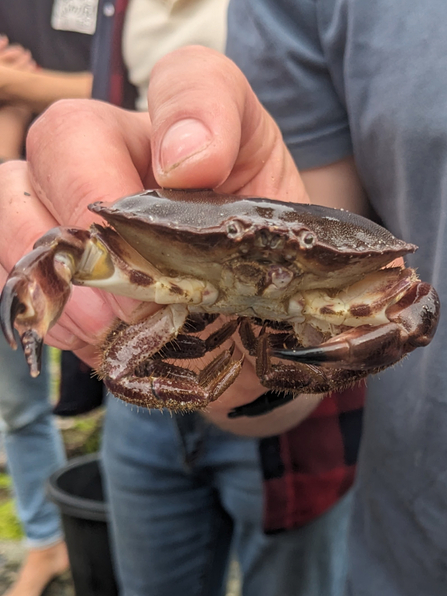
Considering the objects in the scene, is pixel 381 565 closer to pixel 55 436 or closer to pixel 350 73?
pixel 350 73

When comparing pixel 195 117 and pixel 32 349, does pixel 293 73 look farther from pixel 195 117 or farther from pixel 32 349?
pixel 32 349

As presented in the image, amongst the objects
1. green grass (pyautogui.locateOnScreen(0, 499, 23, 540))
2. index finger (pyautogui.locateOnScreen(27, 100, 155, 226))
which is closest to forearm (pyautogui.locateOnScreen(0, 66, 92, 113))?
index finger (pyautogui.locateOnScreen(27, 100, 155, 226))

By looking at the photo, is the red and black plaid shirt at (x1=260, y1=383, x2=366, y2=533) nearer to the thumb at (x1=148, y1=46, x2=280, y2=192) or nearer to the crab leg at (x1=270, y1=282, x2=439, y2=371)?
the crab leg at (x1=270, y1=282, x2=439, y2=371)

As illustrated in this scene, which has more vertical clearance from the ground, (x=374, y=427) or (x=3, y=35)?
(x=3, y=35)

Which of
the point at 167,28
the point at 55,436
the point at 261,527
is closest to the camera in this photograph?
the point at 261,527

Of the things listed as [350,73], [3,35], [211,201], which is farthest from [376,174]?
[3,35]

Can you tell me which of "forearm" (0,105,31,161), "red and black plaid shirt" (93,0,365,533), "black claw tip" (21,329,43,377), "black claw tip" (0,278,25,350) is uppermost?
"black claw tip" (0,278,25,350)

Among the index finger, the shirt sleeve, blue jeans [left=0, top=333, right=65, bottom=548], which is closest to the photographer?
the index finger
